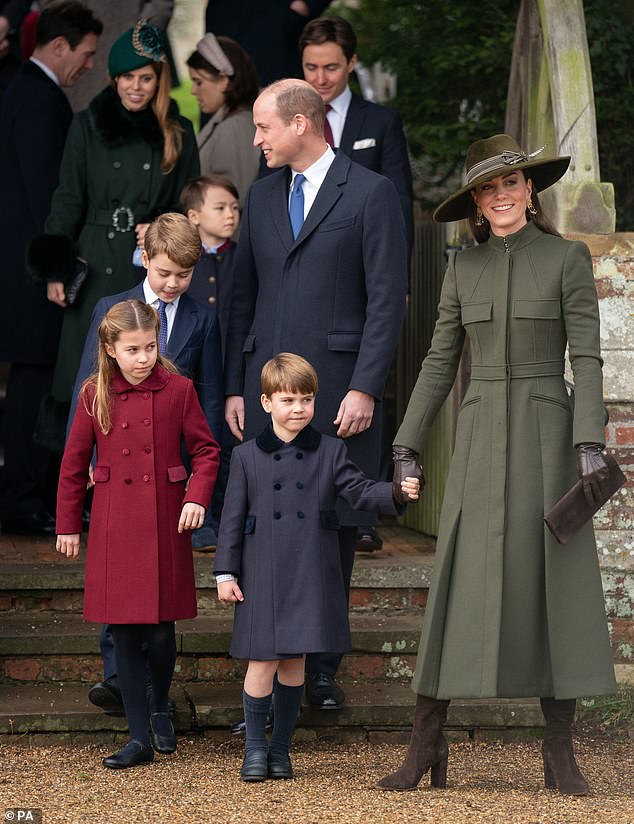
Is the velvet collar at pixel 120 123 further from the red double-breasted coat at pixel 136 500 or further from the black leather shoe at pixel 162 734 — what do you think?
the black leather shoe at pixel 162 734

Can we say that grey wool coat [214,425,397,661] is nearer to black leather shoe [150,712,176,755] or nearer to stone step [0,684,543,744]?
black leather shoe [150,712,176,755]

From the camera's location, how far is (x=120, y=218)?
6453 millimetres

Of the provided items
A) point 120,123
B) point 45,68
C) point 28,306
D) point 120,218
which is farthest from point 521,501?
point 45,68

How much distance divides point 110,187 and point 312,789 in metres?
2.74

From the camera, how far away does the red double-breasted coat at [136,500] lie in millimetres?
5051

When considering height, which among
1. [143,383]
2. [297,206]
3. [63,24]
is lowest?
[143,383]

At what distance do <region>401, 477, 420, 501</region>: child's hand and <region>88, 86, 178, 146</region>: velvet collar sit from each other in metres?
2.36

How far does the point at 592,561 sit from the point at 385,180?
1.48 m

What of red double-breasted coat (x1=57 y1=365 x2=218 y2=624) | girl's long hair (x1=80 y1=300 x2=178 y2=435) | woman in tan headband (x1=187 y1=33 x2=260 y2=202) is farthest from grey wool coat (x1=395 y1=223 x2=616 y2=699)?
woman in tan headband (x1=187 y1=33 x2=260 y2=202)

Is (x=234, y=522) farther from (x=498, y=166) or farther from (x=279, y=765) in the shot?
(x=498, y=166)

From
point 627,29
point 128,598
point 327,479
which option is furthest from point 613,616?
point 627,29

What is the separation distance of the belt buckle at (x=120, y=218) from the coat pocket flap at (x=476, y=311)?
203 centimetres

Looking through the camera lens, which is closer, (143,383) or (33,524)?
(143,383)

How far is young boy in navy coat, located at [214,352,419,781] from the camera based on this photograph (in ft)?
16.0
